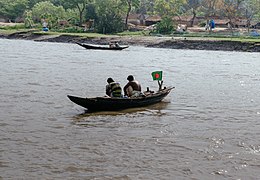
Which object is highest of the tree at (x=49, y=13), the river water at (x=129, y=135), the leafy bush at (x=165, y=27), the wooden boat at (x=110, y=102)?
the tree at (x=49, y=13)

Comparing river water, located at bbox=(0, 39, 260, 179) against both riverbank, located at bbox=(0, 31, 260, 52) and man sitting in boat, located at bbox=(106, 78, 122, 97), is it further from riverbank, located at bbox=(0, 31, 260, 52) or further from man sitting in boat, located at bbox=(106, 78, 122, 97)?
riverbank, located at bbox=(0, 31, 260, 52)

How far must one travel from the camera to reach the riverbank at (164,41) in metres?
58.3

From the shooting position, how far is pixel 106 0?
282 feet

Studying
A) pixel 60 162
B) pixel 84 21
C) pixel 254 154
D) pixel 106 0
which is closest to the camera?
pixel 60 162

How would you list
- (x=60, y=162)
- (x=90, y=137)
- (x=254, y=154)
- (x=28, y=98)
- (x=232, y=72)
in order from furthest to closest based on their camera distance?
(x=232, y=72), (x=28, y=98), (x=90, y=137), (x=254, y=154), (x=60, y=162)

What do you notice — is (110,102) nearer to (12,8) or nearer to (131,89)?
(131,89)

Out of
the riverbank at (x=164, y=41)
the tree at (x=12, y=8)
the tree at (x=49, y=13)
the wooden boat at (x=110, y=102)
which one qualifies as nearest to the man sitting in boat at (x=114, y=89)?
the wooden boat at (x=110, y=102)

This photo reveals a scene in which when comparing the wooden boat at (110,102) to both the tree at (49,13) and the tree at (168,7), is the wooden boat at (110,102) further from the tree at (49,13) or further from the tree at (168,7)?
the tree at (49,13)

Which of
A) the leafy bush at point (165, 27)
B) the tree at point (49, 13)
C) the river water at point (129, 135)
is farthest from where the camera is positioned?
the tree at point (49, 13)

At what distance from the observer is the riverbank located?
58.3m

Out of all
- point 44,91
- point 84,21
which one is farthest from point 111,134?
point 84,21

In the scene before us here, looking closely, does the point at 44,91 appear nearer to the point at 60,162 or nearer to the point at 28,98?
the point at 28,98

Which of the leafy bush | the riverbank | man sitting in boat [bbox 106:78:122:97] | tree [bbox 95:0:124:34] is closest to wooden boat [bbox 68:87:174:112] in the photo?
man sitting in boat [bbox 106:78:122:97]

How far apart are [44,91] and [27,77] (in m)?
5.49
